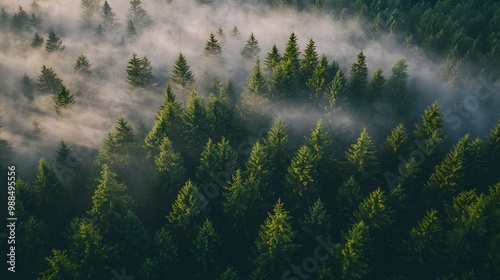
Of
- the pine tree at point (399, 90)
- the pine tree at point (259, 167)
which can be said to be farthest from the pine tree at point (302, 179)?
the pine tree at point (399, 90)

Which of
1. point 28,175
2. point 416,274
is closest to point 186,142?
point 28,175

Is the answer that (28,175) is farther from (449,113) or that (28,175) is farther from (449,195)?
(449,113)

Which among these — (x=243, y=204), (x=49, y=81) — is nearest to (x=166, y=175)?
(x=243, y=204)

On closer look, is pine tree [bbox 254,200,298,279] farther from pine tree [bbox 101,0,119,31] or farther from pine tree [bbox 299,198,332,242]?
pine tree [bbox 101,0,119,31]

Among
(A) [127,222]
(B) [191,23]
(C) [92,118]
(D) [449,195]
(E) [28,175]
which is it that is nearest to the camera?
(A) [127,222]

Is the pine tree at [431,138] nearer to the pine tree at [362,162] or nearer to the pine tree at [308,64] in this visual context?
the pine tree at [362,162]
